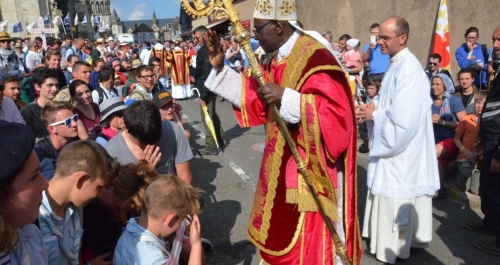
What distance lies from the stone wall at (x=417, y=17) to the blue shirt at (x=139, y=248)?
7444 mm

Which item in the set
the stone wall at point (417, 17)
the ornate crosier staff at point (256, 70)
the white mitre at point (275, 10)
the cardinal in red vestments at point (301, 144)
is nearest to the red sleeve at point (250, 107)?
the cardinal in red vestments at point (301, 144)

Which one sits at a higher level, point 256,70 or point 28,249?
point 256,70

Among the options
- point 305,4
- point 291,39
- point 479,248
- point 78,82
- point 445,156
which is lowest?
point 479,248

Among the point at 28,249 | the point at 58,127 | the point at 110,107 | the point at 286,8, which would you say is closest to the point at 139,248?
the point at 28,249

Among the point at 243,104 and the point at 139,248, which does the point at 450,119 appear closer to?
the point at 243,104

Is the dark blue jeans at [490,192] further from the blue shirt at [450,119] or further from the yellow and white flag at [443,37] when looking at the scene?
the yellow and white flag at [443,37]

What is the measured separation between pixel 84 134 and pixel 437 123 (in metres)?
4.48

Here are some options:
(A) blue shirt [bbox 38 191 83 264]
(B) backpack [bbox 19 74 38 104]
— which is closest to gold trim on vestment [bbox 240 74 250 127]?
(A) blue shirt [bbox 38 191 83 264]

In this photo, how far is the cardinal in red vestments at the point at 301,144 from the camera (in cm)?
246

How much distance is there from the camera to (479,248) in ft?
13.3

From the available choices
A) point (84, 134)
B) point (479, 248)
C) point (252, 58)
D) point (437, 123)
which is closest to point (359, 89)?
point (437, 123)

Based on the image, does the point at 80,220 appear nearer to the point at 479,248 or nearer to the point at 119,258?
the point at 119,258

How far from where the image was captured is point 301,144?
2645 millimetres

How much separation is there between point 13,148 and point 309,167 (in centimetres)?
169
